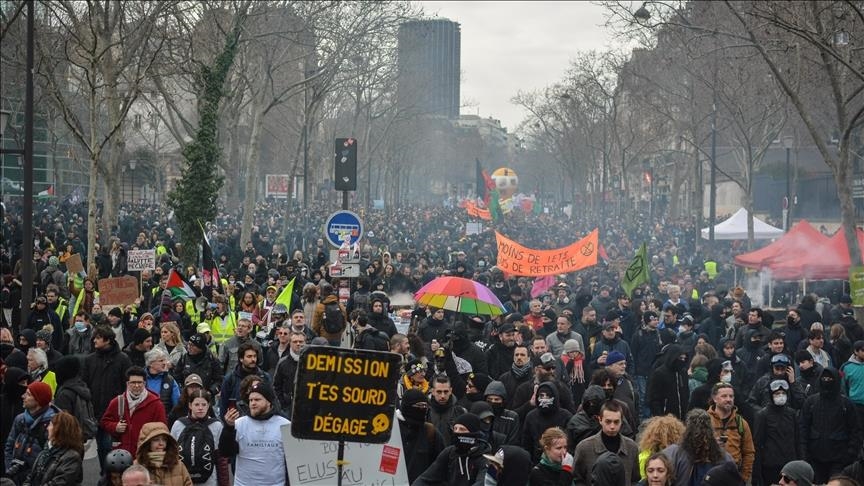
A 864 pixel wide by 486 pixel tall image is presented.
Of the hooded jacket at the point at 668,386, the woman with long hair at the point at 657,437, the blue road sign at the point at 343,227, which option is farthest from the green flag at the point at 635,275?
the woman with long hair at the point at 657,437

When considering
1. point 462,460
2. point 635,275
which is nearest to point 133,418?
point 462,460

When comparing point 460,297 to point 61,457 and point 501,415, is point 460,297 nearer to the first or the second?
point 501,415

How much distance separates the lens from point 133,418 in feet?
30.3

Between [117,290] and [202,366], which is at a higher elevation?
[117,290]

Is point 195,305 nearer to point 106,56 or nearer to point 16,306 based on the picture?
point 16,306

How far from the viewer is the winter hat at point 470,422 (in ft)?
25.7

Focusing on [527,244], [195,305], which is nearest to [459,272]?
[195,305]

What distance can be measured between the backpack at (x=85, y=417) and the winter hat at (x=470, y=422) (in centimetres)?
322

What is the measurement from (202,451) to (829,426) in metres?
5.20

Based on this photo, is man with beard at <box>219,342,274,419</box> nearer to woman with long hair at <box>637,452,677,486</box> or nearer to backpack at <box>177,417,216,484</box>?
backpack at <box>177,417,216,484</box>

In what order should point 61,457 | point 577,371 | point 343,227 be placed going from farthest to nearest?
point 343,227
point 577,371
point 61,457

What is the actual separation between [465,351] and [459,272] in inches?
346

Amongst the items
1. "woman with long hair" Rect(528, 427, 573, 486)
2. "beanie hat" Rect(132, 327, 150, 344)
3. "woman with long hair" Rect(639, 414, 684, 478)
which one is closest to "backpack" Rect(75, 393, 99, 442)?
"beanie hat" Rect(132, 327, 150, 344)

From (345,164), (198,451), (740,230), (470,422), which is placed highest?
(345,164)
